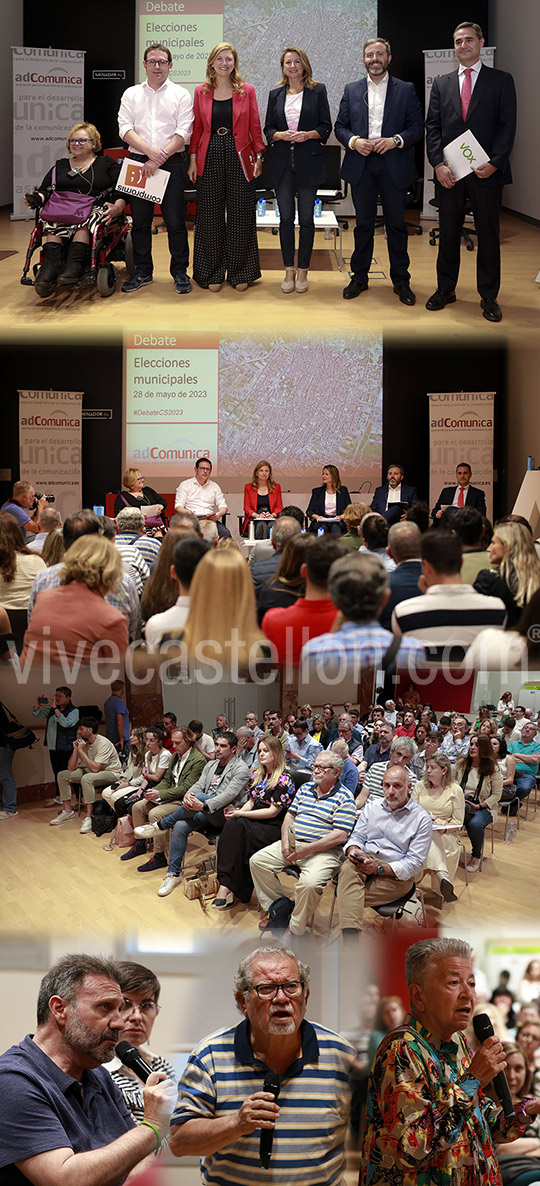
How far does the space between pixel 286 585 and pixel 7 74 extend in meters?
11.1

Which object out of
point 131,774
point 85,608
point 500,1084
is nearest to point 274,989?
point 500,1084

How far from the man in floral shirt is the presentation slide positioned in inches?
295

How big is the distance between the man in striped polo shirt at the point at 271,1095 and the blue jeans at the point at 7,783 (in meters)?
2.56

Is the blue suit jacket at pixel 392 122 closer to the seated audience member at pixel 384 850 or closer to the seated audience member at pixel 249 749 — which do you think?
the seated audience member at pixel 249 749

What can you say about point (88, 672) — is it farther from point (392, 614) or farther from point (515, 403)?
point (515, 403)

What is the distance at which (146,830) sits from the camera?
7.87m

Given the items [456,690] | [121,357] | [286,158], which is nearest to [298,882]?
[456,690]

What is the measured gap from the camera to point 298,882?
693 cm

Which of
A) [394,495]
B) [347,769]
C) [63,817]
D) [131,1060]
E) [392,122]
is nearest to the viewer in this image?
[131,1060]

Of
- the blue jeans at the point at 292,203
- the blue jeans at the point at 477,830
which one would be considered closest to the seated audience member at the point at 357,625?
the blue jeans at the point at 477,830

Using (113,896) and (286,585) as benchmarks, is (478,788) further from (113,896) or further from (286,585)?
(286,585)

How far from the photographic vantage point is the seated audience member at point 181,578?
3.12 meters

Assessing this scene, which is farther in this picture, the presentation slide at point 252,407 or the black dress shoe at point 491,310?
the presentation slide at point 252,407

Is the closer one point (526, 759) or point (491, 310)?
point (526, 759)
